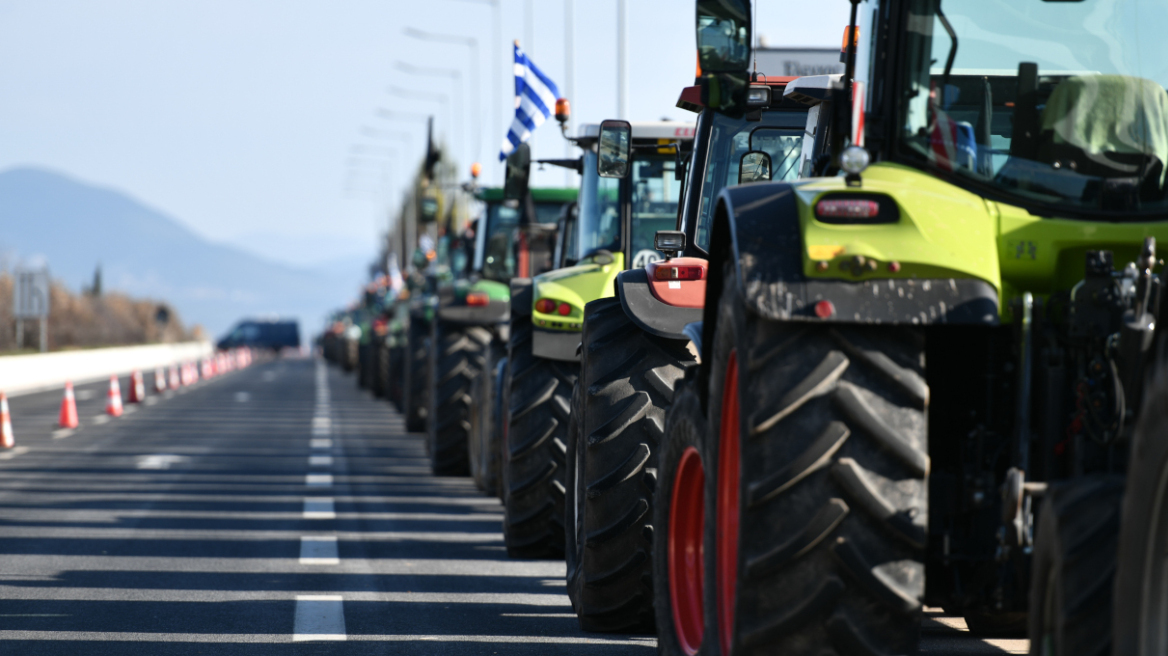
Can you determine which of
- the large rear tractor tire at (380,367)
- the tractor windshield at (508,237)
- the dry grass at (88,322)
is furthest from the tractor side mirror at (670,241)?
Result: the dry grass at (88,322)

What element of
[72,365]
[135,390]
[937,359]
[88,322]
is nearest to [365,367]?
[135,390]

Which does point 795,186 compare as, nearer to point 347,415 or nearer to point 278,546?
point 278,546

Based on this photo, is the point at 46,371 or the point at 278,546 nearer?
the point at 278,546

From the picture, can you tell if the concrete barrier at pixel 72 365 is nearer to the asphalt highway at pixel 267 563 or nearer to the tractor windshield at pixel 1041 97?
the asphalt highway at pixel 267 563

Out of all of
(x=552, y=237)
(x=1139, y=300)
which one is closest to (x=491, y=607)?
(x=1139, y=300)

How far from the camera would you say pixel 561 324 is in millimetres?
9516

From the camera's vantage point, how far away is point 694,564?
5.36m

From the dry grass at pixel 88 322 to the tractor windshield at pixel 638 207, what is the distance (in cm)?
4326

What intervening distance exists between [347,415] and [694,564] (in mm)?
22907

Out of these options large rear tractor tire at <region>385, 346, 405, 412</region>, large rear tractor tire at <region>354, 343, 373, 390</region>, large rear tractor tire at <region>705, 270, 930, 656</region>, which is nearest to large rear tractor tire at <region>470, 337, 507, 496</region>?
large rear tractor tire at <region>705, 270, 930, 656</region>

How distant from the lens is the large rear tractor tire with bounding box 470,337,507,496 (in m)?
12.0

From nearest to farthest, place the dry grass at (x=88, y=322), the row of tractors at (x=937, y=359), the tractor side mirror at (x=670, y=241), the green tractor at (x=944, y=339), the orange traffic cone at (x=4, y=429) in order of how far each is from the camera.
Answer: the row of tractors at (x=937, y=359) < the green tractor at (x=944, y=339) < the tractor side mirror at (x=670, y=241) < the orange traffic cone at (x=4, y=429) < the dry grass at (x=88, y=322)

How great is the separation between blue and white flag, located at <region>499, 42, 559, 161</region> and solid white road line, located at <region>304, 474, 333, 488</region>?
4.59m

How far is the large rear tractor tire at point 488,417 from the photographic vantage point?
39.3ft
